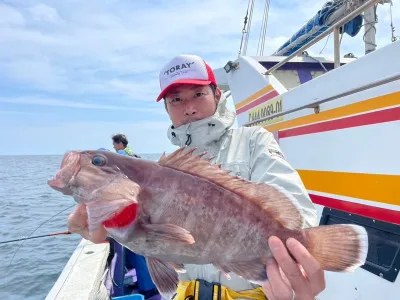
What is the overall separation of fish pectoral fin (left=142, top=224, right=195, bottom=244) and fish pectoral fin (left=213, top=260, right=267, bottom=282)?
23 centimetres

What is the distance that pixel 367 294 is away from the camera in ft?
9.68

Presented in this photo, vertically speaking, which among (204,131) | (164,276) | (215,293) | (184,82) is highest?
(184,82)

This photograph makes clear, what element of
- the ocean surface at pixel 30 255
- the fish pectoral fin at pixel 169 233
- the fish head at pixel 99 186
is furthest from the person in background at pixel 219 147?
the ocean surface at pixel 30 255

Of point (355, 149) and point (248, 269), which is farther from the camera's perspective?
point (355, 149)

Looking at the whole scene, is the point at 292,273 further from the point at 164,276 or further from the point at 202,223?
the point at 164,276

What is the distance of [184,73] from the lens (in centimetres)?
248

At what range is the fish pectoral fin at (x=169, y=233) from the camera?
1.53 m

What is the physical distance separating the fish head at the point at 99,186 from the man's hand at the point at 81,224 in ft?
0.33

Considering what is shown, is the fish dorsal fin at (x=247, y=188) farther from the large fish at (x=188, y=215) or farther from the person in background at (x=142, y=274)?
the person in background at (x=142, y=274)

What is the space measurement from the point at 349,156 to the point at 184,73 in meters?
1.85

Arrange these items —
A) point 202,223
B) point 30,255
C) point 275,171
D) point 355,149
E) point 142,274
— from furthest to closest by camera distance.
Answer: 1. point 30,255
2. point 142,274
3. point 355,149
4. point 275,171
5. point 202,223

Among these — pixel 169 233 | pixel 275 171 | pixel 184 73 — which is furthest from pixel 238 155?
pixel 169 233

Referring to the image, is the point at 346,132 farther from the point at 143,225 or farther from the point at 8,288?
the point at 8,288

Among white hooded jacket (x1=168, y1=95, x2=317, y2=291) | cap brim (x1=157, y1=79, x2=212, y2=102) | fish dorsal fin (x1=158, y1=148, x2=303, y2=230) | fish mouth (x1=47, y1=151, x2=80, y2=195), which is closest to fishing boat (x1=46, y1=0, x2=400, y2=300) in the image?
white hooded jacket (x1=168, y1=95, x2=317, y2=291)
